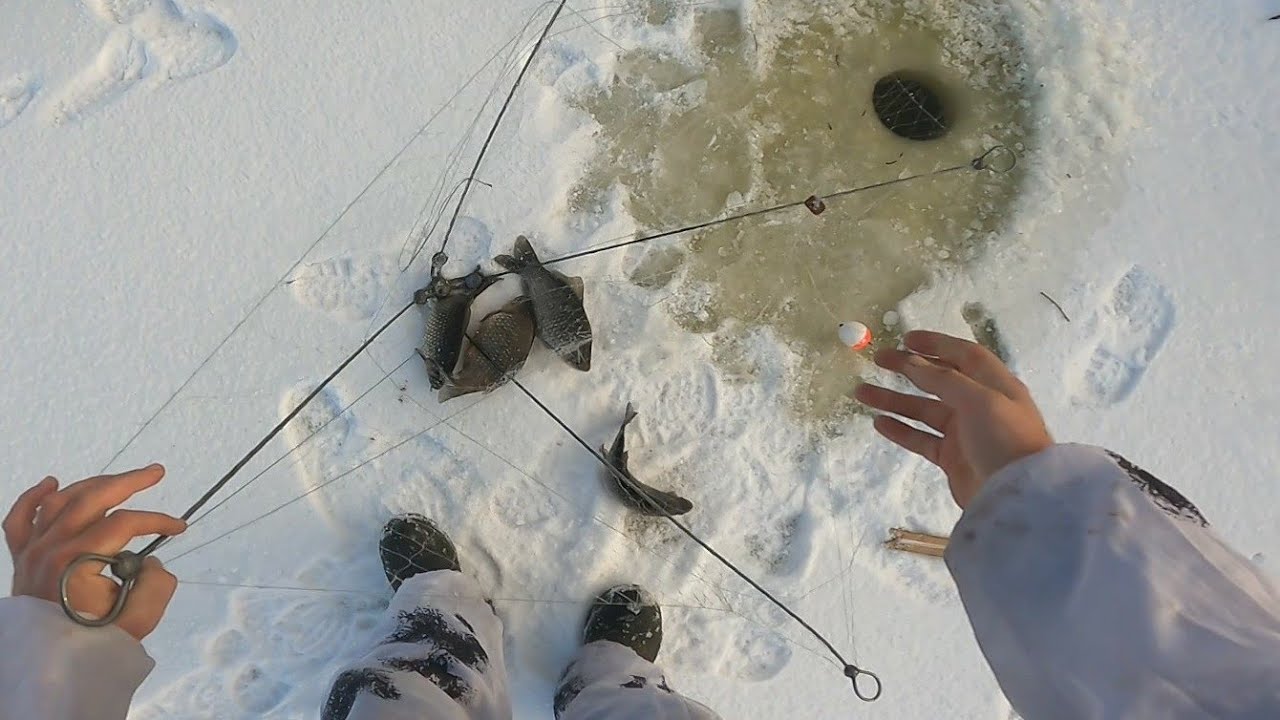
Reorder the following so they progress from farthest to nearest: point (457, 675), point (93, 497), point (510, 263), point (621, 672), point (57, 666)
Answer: point (510, 263) < point (621, 672) < point (457, 675) < point (93, 497) < point (57, 666)

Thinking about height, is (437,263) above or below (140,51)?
below

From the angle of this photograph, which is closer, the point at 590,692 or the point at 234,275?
the point at 590,692

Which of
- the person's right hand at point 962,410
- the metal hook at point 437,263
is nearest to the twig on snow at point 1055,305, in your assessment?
the person's right hand at point 962,410

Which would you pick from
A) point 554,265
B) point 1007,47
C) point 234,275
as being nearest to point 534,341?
point 554,265

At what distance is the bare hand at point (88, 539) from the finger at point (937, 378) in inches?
56.6

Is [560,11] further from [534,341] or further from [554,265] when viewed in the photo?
[534,341]

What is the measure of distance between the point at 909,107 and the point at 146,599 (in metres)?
2.60

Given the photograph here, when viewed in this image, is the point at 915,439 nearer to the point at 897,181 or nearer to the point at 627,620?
the point at 627,620

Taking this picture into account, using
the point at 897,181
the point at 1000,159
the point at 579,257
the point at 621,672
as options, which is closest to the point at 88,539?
the point at 621,672

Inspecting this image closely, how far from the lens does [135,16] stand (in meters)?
2.48

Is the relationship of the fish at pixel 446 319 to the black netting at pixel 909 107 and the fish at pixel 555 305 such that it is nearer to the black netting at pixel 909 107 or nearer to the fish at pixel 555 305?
the fish at pixel 555 305

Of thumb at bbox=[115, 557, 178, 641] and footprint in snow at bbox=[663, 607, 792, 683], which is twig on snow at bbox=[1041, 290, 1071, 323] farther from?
thumb at bbox=[115, 557, 178, 641]

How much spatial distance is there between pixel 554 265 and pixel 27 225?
1728 millimetres

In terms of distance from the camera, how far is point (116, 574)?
4.51ft
